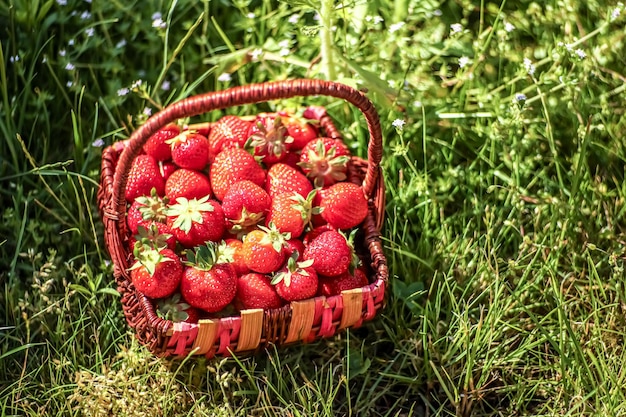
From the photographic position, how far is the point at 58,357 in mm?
2131

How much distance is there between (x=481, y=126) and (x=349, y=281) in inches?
26.5

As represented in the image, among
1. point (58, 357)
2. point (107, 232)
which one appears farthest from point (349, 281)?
point (58, 357)

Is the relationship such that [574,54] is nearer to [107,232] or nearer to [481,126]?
[481,126]

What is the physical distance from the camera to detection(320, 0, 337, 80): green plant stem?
7.50 feet

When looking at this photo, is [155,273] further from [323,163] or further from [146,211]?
[323,163]

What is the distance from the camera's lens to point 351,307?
1989mm

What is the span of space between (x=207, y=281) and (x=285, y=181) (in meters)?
0.37

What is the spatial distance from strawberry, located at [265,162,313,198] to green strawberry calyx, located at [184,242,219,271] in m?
0.26

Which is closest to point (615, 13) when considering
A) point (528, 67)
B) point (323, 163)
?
point (528, 67)

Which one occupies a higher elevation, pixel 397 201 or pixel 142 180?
pixel 142 180

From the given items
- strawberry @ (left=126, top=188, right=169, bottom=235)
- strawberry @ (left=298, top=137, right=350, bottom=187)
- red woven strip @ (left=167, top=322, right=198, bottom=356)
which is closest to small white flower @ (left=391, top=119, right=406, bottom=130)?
strawberry @ (left=298, top=137, right=350, bottom=187)

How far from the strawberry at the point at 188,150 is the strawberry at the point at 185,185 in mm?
24

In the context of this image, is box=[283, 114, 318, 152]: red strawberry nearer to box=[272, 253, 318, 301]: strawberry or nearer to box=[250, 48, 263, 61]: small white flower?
box=[250, 48, 263, 61]: small white flower

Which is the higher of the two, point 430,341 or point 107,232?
point 107,232
